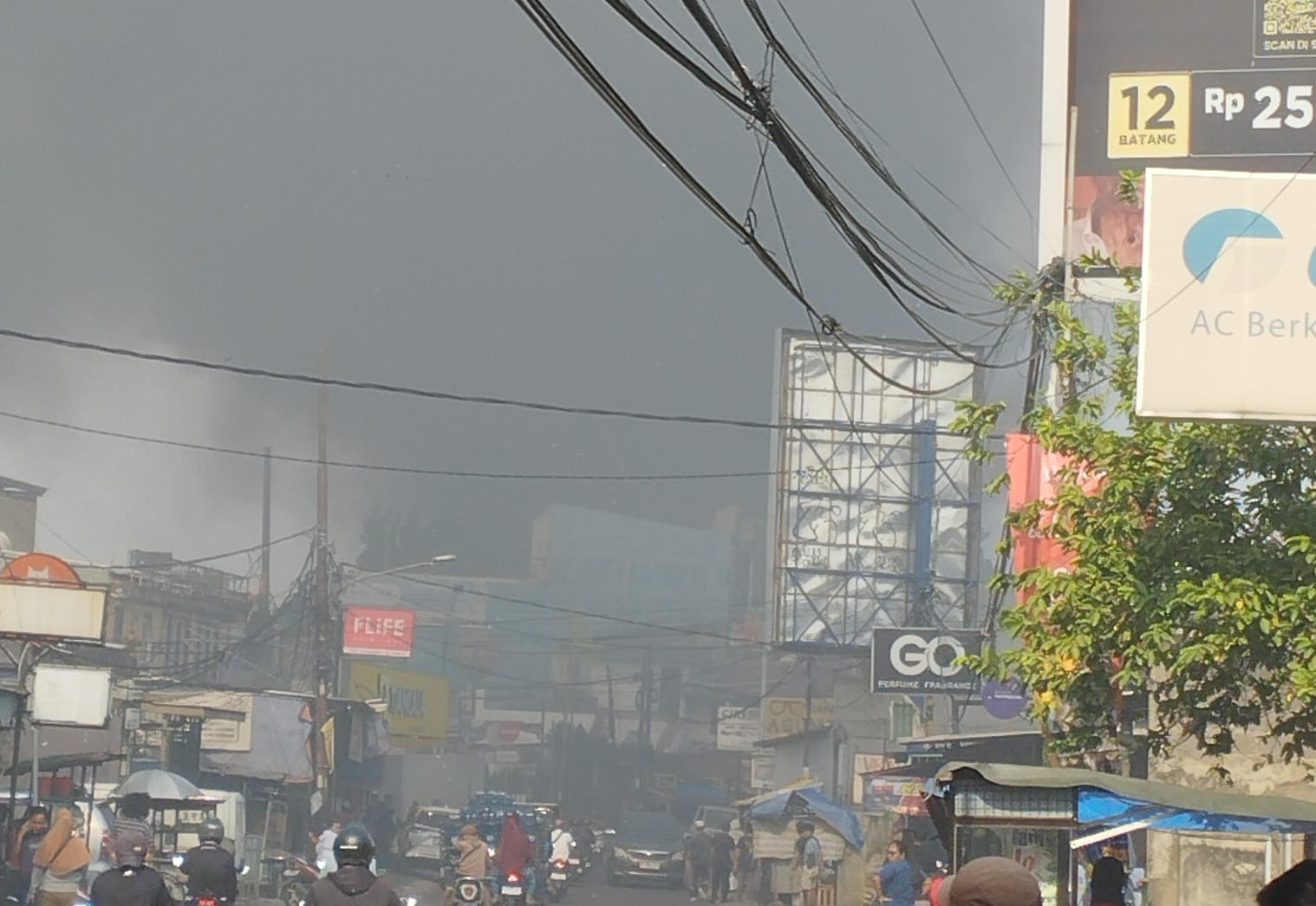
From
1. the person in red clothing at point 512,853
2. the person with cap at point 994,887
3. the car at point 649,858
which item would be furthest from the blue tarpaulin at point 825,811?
the person with cap at point 994,887

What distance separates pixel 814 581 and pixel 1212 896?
26.0 m

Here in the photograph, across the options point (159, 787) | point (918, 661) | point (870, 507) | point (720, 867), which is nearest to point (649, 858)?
point (720, 867)

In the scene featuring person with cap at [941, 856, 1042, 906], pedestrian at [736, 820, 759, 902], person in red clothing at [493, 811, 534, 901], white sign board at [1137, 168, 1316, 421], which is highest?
white sign board at [1137, 168, 1316, 421]

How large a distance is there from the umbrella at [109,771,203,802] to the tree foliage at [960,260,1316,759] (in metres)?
16.3

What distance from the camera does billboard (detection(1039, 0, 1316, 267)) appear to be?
922 inches

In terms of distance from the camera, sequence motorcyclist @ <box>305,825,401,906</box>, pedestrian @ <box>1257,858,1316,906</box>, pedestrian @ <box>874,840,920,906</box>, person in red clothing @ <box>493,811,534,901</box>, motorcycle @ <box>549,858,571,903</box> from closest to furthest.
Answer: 1. pedestrian @ <box>1257,858,1316,906</box>
2. motorcyclist @ <box>305,825,401,906</box>
3. pedestrian @ <box>874,840,920,906</box>
4. person in red clothing @ <box>493,811,534,901</box>
5. motorcycle @ <box>549,858,571,903</box>

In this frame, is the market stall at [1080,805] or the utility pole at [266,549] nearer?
the market stall at [1080,805]

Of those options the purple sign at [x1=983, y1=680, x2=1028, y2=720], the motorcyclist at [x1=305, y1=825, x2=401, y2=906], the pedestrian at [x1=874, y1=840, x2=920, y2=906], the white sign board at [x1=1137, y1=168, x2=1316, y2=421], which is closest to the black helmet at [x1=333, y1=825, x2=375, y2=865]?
the motorcyclist at [x1=305, y1=825, x2=401, y2=906]

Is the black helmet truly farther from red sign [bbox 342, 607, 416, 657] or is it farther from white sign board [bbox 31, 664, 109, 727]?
red sign [bbox 342, 607, 416, 657]

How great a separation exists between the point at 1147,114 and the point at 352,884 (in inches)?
688

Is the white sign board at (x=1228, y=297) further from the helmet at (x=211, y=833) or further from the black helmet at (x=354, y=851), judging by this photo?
the helmet at (x=211, y=833)

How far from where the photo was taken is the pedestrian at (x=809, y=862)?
33.5 m

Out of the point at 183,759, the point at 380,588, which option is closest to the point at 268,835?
the point at 183,759

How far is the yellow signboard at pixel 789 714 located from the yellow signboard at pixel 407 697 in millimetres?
14102
